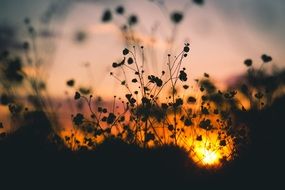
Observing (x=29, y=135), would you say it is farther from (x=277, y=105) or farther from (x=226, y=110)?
(x=277, y=105)

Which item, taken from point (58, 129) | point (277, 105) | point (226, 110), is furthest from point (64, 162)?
point (277, 105)

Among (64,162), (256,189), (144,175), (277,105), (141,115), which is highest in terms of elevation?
(277,105)

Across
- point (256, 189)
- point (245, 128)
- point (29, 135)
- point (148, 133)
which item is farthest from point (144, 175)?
point (29, 135)

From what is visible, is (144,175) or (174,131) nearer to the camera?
(144,175)

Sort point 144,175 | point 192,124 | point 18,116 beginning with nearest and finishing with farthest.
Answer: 1. point 144,175
2. point 192,124
3. point 18,116

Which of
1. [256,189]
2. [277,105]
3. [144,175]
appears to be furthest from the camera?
[277,105]

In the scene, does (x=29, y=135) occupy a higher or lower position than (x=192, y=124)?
higher

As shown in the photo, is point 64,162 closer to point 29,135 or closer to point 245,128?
point 29,135

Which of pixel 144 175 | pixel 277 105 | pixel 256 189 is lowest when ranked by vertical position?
pixel 256 189

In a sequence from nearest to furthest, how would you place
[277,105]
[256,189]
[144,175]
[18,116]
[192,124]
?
[256,189]
[144,175]
[192,124]
[18,116]
[277,105]
